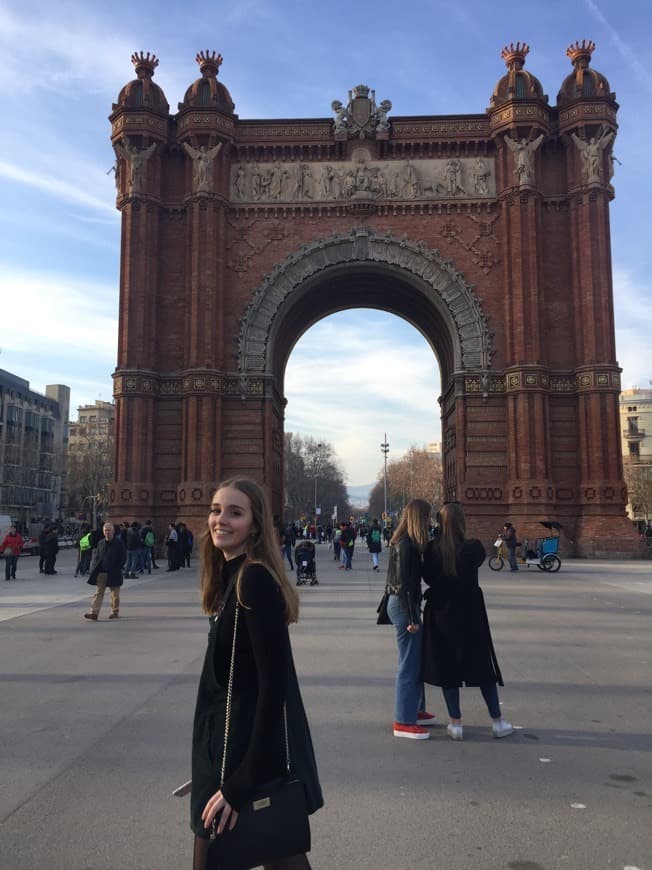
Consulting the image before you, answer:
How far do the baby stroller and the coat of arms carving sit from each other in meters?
20.2

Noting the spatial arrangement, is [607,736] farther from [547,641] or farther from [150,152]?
[150,152]

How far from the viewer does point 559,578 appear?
21.1m

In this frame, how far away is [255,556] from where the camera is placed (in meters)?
2.88

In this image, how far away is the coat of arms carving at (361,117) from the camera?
105ft

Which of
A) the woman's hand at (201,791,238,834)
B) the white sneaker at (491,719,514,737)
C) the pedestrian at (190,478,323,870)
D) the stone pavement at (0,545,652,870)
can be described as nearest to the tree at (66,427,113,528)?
the stone pavement at (0,545,652,870)

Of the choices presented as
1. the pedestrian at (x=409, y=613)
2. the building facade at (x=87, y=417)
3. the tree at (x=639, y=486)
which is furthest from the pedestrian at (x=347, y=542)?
the building facade at (x=87, y=417)

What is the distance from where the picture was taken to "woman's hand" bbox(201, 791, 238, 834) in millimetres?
2482

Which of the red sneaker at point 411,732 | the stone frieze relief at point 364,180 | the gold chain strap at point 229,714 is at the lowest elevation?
the red sneaker at point 411,732

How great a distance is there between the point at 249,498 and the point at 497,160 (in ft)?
106

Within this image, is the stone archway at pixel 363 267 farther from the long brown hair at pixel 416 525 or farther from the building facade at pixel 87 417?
the building facade at pixel 87 417

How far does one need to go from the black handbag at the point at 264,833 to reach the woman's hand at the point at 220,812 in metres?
0.02

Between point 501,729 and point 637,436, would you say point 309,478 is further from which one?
point 501,729

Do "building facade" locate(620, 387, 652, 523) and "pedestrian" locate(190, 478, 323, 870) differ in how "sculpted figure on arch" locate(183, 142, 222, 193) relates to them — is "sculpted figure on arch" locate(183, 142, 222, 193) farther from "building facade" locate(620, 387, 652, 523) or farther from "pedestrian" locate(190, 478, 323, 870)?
"building facade" locate(620, 387, 652, 523)

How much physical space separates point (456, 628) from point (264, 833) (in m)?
3.61
